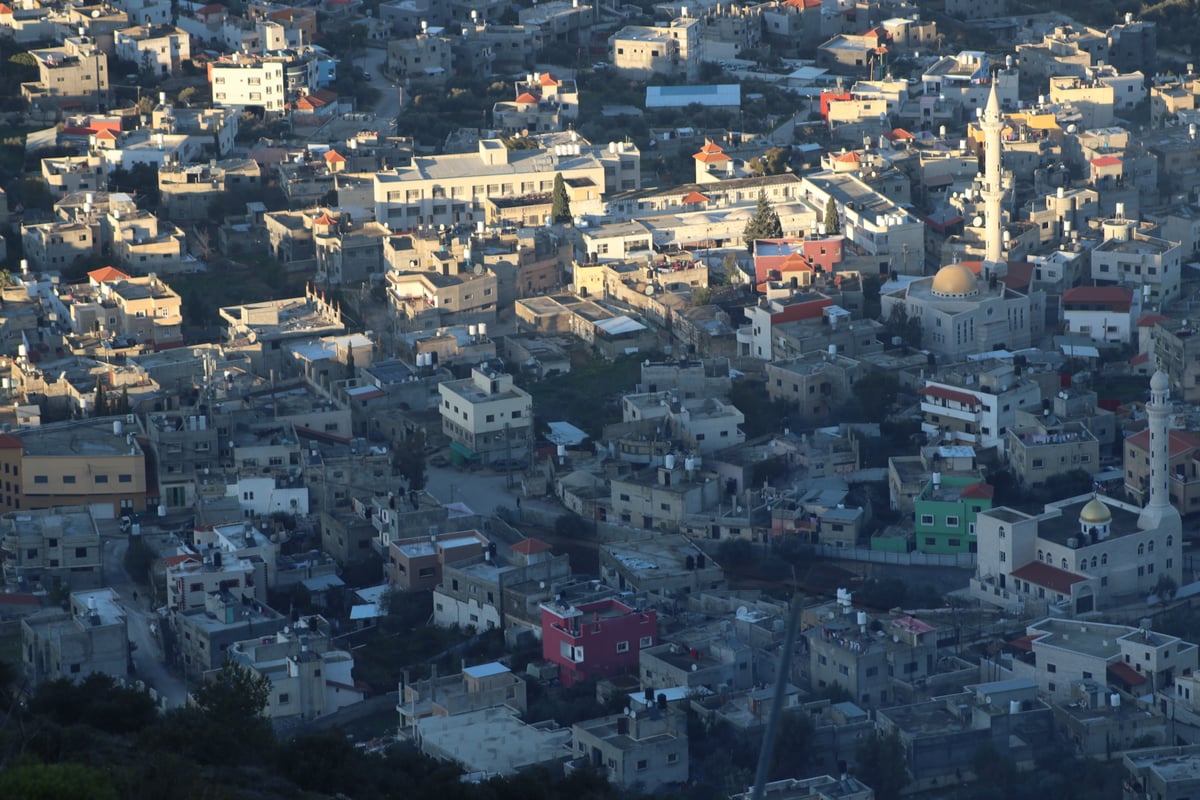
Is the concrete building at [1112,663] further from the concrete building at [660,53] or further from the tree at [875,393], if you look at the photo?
the concrete building at [660,53]

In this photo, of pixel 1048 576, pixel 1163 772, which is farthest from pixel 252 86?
pixel 1163 772

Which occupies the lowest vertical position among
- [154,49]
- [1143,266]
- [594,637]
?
[594,637]

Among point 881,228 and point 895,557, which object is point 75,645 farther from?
point 881,228

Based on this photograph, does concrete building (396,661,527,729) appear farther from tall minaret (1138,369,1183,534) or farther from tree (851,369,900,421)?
tree (851,369,900,421)

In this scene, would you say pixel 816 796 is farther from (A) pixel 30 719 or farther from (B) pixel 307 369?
(B) pixel 307 369

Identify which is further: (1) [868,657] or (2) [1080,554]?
(2) [1080,554]

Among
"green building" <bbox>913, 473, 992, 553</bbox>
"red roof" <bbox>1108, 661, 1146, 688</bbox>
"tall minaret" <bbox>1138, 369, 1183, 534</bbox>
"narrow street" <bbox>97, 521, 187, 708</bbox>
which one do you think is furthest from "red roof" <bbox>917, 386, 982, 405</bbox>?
"narrow street" <bbox>97, 521, 187, 708</bbox>

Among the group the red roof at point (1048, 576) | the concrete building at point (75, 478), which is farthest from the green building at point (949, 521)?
the concrete building at point (75, 478)

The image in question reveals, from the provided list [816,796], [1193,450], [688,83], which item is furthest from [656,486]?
[688,83]
